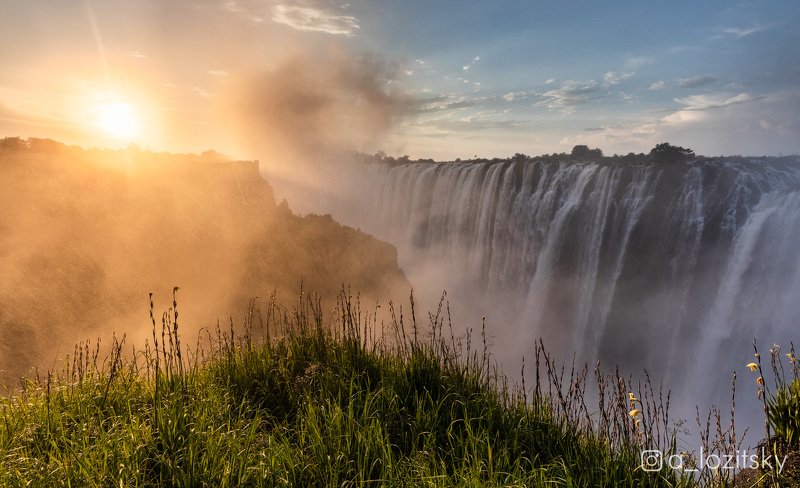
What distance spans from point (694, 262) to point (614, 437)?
2404 centimetres

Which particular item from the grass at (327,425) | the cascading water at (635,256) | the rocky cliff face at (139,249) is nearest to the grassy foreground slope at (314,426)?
the grass at (327,425)

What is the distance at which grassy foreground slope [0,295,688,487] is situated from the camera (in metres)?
3.04

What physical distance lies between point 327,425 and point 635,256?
25.3m

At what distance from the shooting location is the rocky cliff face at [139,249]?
29375 mm

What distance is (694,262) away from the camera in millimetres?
23953

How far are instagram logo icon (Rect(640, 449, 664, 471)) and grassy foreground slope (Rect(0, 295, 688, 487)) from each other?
0.23 ft

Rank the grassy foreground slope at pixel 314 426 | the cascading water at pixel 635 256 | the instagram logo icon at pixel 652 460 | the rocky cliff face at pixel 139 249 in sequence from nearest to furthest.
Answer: the grassy foreground slope at pixel 314 426, the instagram logo icon at pixel 652 460, the cascading water at pixel 635 256, the rocky cliff face at pixel 139 249

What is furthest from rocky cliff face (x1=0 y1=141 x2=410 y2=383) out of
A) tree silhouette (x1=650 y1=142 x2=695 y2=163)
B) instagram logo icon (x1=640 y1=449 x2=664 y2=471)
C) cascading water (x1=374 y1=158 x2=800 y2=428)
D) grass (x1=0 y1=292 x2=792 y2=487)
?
instagram logo icon (x1=640 y1=449 x2=664 y2=471)

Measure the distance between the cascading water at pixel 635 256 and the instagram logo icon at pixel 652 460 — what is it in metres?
22.3

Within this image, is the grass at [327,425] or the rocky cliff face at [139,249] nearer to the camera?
the grass at [327,425]

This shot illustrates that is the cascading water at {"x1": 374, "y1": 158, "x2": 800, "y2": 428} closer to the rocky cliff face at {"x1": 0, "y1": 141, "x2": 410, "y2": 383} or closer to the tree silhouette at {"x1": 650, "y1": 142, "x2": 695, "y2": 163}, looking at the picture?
the tree silhouette at {"x1": 650, "y1": 142, "x2": 695, "y2": 163}

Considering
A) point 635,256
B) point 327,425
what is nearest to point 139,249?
point 635,256

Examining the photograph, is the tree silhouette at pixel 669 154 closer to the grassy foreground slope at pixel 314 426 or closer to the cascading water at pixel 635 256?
the cascading water at pixel 635 256

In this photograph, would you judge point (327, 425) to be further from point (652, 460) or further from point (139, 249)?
point (139, 249)
